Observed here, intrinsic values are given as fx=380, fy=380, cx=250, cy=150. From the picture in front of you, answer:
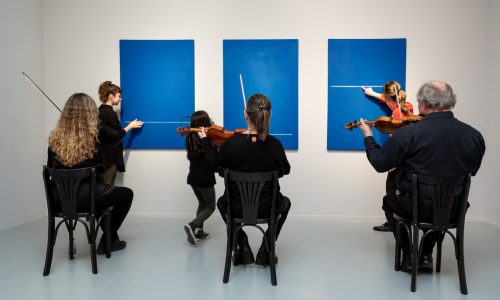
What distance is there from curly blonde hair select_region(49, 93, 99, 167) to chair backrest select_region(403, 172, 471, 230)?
2144 millimetres

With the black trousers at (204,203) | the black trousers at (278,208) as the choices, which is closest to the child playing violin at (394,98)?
the black trousers at (278,208)

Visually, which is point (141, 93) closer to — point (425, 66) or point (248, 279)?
point (248, 279)

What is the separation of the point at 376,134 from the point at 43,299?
3.47 meters

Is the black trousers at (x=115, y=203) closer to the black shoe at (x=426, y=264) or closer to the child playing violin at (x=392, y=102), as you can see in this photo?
the black shoe at (x=426, y=264)

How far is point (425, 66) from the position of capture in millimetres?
4219

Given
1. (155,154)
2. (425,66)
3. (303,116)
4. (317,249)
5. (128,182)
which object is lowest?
(317,249)

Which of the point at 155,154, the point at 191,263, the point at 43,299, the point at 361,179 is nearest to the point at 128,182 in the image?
the point at 155,154

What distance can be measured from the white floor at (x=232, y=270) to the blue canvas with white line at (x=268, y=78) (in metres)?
1.28

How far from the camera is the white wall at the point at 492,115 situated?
4031mm

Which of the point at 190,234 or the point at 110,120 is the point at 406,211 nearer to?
the point at 190,234

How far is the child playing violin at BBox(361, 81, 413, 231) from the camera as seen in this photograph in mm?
3631

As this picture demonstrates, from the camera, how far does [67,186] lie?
252cm

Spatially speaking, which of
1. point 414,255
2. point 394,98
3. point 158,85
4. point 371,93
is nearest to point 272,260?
point 414,255

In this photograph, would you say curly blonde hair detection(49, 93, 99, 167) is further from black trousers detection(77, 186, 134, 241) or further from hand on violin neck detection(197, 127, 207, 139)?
hand on violin neck detection(197, 127, 207, 139)
